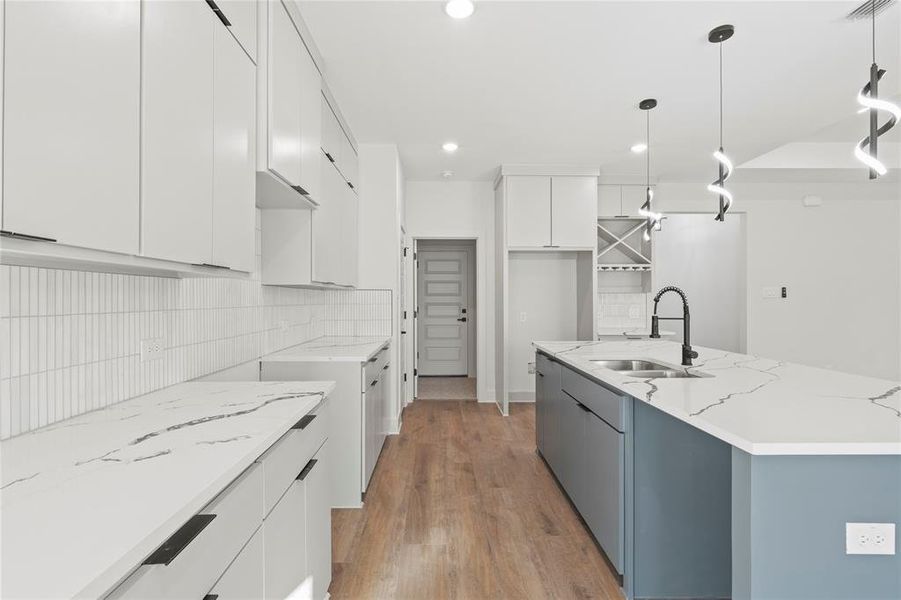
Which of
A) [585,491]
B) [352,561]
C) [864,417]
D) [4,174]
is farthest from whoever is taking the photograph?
[585,491]

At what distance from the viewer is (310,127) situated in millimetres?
2377

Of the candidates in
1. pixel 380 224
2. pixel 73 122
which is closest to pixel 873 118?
pixel 73 122

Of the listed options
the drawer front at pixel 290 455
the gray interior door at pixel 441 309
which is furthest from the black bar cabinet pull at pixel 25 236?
the gray interior door at pixel 441 309

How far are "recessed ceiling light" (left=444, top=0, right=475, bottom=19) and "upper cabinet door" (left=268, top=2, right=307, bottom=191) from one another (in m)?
0.75

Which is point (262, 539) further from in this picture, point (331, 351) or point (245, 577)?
point (331, 351)

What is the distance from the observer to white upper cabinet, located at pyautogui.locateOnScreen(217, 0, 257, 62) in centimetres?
154

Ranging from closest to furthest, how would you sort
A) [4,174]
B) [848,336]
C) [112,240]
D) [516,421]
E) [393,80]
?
[4,174]
[112,240]
[393,80]
[516,421]
[848,336]

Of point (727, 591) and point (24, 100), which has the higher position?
point (24, 100)

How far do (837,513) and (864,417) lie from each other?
0.32 meters

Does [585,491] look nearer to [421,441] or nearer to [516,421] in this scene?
[421,441]

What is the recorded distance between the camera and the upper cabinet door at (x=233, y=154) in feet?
4.83

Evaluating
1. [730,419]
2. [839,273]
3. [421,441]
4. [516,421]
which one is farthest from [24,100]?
[839,273]

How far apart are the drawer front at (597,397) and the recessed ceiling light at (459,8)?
1.91m

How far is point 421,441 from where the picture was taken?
3893 millimetres
